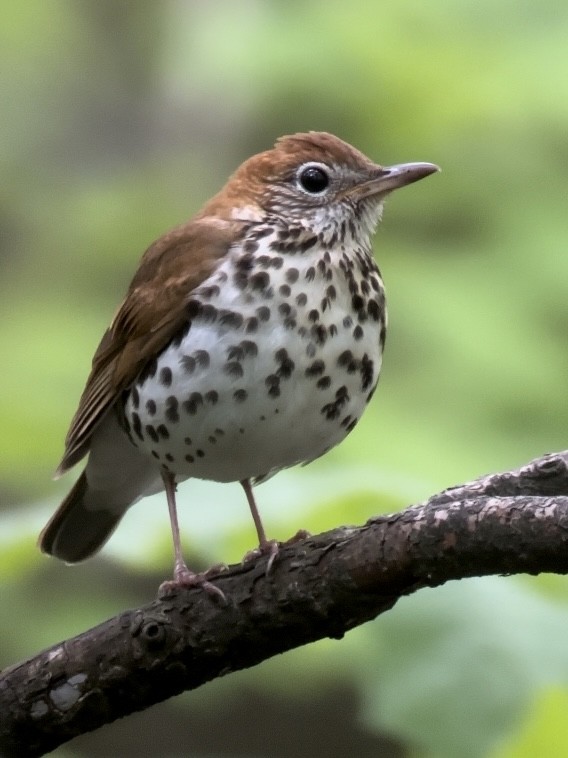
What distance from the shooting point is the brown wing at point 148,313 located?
2.67 metres

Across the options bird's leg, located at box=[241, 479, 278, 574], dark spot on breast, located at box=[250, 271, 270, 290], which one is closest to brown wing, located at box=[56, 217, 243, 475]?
dark spot on breast, located at box=[250, 271, 270, 290]

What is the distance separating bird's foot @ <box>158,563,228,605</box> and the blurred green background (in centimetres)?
5

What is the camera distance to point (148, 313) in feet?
9.07

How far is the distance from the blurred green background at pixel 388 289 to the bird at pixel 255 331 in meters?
0.08

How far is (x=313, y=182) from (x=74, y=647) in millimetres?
1207

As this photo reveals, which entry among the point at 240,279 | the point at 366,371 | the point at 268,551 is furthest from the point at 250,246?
the point at 268,551

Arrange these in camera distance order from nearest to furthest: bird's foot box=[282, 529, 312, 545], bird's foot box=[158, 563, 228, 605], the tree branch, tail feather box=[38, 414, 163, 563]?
1. the tree branch
2. bird's foot box=[282, 529, 312, 545]
3. bird's foot box=[158, 563, 228, 605]
4. tail feather box=[38, 414, 163, 563]

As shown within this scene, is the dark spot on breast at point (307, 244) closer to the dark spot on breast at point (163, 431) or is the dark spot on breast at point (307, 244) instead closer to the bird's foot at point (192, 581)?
the dark spot on breast at point (163, 431)

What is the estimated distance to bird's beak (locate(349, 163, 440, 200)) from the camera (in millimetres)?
2742

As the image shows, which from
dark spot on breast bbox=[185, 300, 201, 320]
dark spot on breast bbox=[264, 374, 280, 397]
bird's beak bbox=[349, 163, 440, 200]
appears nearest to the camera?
dark spot on breast bbox=[264, 374, 280, 397]

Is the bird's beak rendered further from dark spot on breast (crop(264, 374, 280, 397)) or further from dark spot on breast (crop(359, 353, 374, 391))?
dark spot on breast (crop(264, 374, 280, 397))

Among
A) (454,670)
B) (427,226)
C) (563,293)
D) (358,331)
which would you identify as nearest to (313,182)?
(427,226)

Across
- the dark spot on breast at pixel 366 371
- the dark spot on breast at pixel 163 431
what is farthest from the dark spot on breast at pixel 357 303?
the dark spot on breast at pixel 163 431

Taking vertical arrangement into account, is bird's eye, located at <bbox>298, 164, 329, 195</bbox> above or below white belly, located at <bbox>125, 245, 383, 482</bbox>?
above
